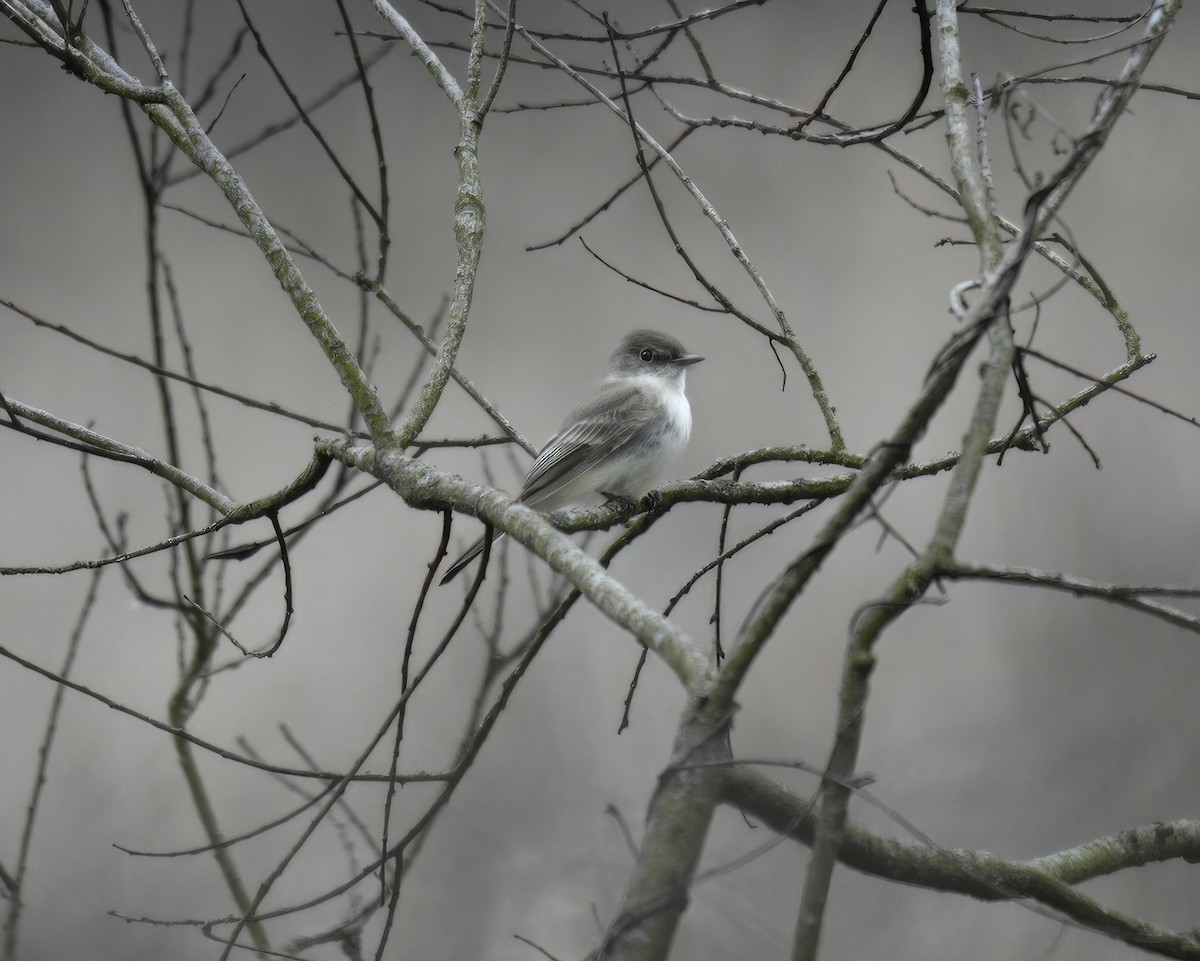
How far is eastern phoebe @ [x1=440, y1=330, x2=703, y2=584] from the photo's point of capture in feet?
8.09

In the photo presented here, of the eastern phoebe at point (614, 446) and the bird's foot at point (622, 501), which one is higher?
the eastern phoebe at point (614, 446)

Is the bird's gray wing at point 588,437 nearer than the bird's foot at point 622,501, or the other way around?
the bird's foot at point 622,501

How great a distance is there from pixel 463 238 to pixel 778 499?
604 millimetres

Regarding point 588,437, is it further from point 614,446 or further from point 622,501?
point 622,501

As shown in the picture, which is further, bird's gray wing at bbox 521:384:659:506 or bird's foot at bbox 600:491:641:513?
bird's gray wing at bbox 521:384:659:506

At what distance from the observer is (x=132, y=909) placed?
7.30ft

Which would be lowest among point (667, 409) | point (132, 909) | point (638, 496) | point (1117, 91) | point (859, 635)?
point (859, 635)

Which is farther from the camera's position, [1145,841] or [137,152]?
[137,152]

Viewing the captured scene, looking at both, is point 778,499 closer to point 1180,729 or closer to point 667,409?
point 667,409

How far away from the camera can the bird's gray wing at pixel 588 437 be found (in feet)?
7.99

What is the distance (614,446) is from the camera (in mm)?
2512

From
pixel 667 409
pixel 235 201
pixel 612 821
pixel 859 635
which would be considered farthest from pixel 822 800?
pixel 667 409

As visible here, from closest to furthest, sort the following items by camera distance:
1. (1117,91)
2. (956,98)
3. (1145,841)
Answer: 1. (1117,91)
2. (956,98)
3. (1145,841)

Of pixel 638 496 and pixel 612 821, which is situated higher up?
pixel 638 496
